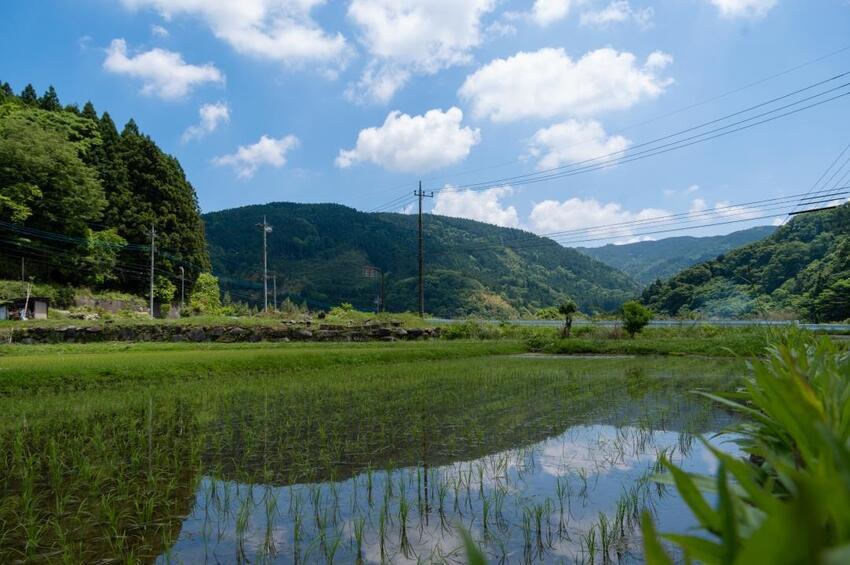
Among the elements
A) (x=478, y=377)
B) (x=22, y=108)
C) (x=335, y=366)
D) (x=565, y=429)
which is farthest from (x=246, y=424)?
(x=22, y=108)

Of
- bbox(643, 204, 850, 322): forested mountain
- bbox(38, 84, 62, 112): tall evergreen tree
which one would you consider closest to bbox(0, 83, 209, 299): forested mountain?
bbox(38, 84, 62, 112): tall evergreen tree

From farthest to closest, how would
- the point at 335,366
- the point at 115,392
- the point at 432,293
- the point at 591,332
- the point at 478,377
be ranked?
the point at 432,293
the point at 591,332
the point at 335,366
the point at 478,377
the point at 115,392

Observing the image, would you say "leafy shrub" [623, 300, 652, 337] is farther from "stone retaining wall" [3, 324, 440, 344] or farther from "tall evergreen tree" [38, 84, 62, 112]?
"tall evergreen tree" [38, 84, 62, 112]

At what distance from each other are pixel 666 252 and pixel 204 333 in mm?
172106

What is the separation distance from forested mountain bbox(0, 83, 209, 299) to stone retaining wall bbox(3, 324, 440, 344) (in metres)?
13.8

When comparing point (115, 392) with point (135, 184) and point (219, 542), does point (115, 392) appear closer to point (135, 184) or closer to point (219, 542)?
point (219, 542)

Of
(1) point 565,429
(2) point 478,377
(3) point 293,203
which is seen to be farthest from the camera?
(3) point 293,203

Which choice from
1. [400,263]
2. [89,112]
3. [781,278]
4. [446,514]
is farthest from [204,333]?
[400,263]

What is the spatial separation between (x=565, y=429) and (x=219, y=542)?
→ 4875 millimetres

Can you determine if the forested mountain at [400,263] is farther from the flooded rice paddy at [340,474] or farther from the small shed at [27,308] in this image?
the flooded rice paddy at [340,474]

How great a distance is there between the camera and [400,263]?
86125 mm

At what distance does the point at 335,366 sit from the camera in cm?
1488

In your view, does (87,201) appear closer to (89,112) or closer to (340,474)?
(89,112)

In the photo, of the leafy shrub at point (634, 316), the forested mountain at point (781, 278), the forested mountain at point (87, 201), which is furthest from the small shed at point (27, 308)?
the forested mountain at point (781, 278)
